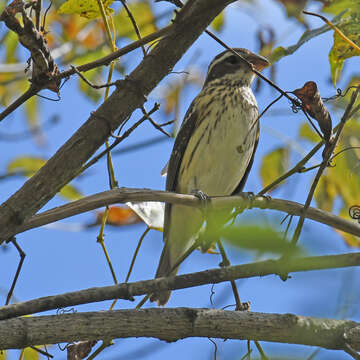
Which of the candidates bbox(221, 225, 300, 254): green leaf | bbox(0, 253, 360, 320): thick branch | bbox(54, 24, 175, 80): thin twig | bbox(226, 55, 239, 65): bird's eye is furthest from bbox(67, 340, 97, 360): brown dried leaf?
bbox(226, 55, 239, 65): bird's eye

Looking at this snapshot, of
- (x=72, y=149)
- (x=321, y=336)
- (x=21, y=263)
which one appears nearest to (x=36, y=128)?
(x=21, y=263)

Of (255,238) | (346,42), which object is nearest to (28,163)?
(346,42)

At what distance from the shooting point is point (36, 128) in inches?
197

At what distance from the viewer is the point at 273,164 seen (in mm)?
3584

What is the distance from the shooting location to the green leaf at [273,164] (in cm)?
353

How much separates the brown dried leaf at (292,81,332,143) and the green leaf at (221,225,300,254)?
1704mm

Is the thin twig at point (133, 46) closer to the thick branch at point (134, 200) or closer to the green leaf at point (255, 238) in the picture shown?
the thick branch at point (134, 200)

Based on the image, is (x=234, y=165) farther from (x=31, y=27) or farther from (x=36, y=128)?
(x=31, y=27)

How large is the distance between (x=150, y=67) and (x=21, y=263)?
44.0 inches

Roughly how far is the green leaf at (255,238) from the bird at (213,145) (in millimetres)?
4094

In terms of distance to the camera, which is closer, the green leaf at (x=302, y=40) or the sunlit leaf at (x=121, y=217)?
the green leaf at (x=302, y=40)

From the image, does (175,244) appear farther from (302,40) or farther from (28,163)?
(302,40)

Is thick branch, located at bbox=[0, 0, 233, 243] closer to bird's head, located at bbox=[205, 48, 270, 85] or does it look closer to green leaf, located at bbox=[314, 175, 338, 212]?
green leaf, located at bbox=[314, 175, 338, 212]

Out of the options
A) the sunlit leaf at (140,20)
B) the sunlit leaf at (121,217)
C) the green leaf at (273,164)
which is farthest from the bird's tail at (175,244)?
the sunlit leaf at (140,20)
